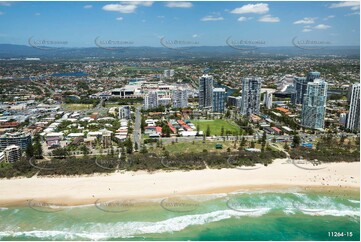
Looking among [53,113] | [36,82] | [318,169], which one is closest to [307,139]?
[318,169]

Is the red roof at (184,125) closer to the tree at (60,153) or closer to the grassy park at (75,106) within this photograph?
the tree at (60,153)

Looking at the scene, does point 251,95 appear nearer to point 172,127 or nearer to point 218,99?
point 218,99

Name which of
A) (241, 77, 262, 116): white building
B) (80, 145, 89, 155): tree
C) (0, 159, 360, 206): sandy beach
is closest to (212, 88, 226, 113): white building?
(241, 77, 262, 116): white building

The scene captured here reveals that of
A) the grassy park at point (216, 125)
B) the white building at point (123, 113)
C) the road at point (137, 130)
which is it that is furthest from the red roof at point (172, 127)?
the white building at point (123, 113)

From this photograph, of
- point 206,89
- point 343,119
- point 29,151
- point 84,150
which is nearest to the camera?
point 29,151

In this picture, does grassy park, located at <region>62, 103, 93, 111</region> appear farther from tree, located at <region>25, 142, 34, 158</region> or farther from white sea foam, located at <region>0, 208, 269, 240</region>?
white sea foam, located at <region>0, 208, 269, 240</region>

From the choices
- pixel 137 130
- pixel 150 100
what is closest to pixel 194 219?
pixel 137 130

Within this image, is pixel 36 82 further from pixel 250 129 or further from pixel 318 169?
pixel 318 169
